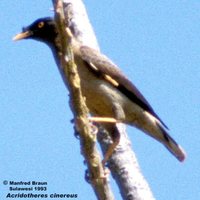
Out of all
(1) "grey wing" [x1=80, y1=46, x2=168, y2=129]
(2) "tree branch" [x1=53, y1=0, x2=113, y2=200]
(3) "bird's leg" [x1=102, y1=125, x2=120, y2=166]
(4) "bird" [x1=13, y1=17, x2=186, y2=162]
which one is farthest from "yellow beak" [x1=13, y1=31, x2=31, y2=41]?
(2) "tree branch" [x1=53, y1=0, x2=113, y2=200]

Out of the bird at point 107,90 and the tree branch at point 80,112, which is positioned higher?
the bird at point 107,90

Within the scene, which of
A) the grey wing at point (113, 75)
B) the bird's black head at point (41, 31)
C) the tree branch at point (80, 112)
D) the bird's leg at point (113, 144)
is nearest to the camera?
the tree branch at point (80, 112)

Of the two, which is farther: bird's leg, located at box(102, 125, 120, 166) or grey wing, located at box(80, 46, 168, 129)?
grey wing, located at box(80, 46, 168, 129)

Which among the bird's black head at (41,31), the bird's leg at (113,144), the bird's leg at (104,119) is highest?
the bird's black head at (41,31)

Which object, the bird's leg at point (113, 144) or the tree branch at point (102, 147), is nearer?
the tree branch at point (102, 147)

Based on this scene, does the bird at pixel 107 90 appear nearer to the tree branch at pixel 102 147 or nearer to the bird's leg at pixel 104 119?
the bird's leg at pixel 104 119

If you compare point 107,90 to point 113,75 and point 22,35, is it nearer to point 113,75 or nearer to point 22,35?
point 113,75

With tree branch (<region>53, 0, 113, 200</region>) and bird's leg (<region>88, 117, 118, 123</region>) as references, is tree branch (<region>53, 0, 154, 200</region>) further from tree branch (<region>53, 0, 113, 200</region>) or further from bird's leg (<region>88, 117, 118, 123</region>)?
bird's leg (<region>88, 117, 118, 123</region>)

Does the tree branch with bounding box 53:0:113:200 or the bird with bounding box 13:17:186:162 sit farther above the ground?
the bird with bounding box 13:17:186:162

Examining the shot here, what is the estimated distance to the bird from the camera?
27.1 ft

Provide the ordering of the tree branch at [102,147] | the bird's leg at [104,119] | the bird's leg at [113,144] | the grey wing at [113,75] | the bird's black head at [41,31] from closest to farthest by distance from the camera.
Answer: the tree branch at [102,147]
the bird's leg at [113,144]
the bird's leg at [104,119]
the grey wing at [113,75]
the bird's black head at [41,31]

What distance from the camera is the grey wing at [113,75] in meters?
8.26

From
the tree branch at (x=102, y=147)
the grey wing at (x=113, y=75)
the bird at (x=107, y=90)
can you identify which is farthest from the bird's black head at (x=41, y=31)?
the grey wing at (x=113, y=75)

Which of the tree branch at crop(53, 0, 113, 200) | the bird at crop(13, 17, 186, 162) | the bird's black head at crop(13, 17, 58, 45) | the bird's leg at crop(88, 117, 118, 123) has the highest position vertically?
the bird's black head at crop(13, 17, 58, 45)
